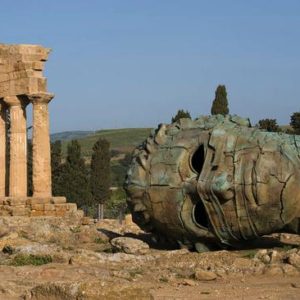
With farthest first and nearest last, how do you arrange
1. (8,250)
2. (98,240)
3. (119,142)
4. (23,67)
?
(119,142) → (23,67) → (98,240) → (8,250)

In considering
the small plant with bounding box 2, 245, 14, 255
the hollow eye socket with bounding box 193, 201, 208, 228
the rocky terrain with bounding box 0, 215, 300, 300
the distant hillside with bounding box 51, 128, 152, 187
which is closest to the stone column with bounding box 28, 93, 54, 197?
the rocky terrain with bounding box 0, 215, 300, 300

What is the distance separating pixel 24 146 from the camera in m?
28.8

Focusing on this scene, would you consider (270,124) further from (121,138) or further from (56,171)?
(121,138)

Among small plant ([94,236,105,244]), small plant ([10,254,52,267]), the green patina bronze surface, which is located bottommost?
small plant ([94,236,105,244])

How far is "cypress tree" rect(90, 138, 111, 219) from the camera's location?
4778cm

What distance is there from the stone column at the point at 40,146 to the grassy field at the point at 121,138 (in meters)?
90.0

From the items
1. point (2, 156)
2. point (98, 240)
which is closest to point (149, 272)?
point (98, 240)

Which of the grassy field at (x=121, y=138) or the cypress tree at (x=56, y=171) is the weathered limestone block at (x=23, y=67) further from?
the grassy field at (x=121, y=138)

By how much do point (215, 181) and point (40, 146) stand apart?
16.4 m

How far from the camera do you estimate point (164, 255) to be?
12898 mm

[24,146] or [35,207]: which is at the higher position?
[24,146]

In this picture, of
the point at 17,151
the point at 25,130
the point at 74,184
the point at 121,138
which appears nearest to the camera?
the point at 17,151

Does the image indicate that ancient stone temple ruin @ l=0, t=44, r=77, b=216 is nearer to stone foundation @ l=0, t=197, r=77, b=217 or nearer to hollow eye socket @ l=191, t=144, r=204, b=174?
stone foundation @ l=0, t=197, r=77, b=217

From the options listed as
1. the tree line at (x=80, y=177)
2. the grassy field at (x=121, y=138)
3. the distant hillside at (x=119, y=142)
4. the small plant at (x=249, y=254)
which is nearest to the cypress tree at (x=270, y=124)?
the tree line at (x=80, y=177)
